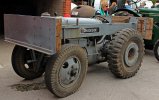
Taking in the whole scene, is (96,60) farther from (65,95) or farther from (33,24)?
(33,24)

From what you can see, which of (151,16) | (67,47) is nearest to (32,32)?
(67,47)

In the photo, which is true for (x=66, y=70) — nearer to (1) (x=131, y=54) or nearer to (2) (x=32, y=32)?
(2) (x=32, y=32)

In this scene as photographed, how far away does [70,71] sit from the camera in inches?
184

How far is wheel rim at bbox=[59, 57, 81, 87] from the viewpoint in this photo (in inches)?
179

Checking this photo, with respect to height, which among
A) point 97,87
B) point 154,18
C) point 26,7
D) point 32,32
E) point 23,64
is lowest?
point 97,87

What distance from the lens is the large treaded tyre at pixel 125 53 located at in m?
5.37

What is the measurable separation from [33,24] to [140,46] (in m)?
2.47

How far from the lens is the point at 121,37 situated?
545cm

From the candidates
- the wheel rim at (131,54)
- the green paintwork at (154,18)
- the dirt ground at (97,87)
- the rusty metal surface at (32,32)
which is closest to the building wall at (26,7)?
the green paintwork at (154,18)

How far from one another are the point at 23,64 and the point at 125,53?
1951mm

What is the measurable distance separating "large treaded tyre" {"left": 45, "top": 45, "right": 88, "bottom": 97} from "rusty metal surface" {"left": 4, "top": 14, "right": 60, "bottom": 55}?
221mm

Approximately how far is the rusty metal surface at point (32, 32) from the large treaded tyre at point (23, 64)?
327 mm

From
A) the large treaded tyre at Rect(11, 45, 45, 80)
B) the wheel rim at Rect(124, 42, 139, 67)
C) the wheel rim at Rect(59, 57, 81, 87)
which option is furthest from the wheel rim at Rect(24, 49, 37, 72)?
the wheel rim at Rect(124, 42, 139, 67)

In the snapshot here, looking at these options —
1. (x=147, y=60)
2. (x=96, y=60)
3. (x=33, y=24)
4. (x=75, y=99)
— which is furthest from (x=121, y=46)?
(x=147, y=60)
